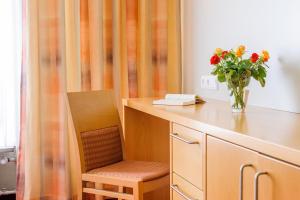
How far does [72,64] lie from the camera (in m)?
2.92

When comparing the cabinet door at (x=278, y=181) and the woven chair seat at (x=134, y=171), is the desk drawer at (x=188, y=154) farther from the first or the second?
the cabinet door at (x=278, y=181)

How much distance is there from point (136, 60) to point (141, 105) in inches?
28.7

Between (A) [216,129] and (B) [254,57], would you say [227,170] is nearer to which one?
(A) [216,129]

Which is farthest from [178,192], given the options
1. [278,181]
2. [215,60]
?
[278,181]

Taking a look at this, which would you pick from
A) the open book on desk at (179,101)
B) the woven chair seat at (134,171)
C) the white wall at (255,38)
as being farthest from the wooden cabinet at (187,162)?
the white wall at (255,38)

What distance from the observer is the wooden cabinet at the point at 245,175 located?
112cm

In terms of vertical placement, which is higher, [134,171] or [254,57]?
[254,57]

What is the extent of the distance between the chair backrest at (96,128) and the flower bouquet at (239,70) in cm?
86

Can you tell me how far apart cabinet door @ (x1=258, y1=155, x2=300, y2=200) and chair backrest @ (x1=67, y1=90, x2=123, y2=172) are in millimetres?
1296

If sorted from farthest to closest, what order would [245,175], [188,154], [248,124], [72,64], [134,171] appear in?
[72,64], [134,171], [188,154], [248,124], [245,175]

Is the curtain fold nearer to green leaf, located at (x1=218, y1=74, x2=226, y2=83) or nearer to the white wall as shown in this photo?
the white wall

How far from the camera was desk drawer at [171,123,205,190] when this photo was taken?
5.53ft

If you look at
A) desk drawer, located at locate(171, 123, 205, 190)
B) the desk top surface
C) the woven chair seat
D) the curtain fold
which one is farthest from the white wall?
the woven chair seat

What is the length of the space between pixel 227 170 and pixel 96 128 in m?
1.17
